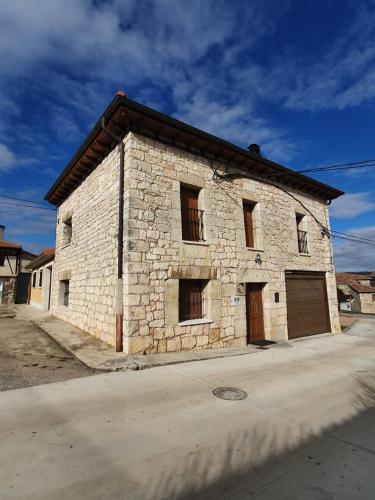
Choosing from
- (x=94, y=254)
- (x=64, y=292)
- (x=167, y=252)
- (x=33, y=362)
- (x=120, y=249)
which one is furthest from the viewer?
(x=64, y=292)

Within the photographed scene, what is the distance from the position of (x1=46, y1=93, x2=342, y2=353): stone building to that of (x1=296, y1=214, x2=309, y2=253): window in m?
0.04

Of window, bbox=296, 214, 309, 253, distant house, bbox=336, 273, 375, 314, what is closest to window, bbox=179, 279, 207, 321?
window, bbox=296, 214, 309, 253

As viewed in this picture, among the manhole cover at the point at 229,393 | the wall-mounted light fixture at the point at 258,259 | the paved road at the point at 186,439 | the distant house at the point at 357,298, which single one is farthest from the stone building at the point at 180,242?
the distant house at the point at 357,298

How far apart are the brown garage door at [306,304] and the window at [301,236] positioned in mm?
1084

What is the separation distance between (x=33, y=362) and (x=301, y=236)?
1046cm

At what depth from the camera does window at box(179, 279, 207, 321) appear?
7.64 m

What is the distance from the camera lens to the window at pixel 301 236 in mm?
11758

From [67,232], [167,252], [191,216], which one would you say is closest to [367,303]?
[191,216]

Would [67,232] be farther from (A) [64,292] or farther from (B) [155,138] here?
(B) [155,138]

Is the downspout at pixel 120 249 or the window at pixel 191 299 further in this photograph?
the window at pixel 191 299

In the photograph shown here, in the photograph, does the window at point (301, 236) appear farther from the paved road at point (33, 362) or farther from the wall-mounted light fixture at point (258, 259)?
the paved road at point (33, 362)

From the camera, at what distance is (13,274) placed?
22469 millimetres

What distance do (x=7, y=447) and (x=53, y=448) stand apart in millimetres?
452

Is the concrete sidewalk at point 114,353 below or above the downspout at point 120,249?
below
